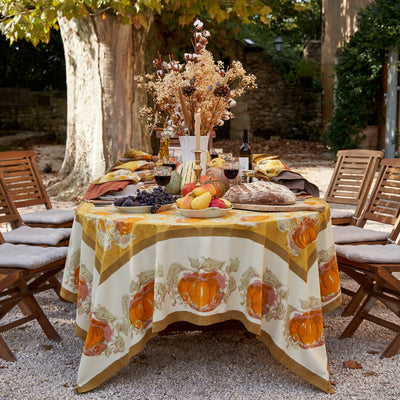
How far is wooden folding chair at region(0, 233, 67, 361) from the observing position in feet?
9.84

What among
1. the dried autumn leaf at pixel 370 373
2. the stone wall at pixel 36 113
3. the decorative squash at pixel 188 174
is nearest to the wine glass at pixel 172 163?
the decorative squash at pixel 188 174

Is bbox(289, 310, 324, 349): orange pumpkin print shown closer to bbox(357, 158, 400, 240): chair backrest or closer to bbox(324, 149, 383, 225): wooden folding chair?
bbox(357, 158, 400, 240): chair backrest

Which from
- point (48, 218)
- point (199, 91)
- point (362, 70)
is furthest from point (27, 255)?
point (362, 70)

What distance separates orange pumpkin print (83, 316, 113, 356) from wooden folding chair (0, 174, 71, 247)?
1.18 metres

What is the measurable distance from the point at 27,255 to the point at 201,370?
3.90 feet

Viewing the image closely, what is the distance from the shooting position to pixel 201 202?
8.29 feet

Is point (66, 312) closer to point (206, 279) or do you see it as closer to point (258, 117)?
point (206, 279)

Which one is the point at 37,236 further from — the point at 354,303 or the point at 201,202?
the point at 354,303

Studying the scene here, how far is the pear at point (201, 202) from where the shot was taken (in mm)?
2525

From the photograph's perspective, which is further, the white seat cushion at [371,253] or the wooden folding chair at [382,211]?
the wooden folding chair at [382,211]

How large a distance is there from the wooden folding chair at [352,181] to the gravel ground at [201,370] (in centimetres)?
100

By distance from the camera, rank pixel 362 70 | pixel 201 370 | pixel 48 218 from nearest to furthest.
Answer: pixel 201 370
pixel 48 218
pixel 362 70

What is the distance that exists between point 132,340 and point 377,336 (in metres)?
1.58

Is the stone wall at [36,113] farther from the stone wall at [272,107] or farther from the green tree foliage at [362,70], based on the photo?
the green tree foliage at [362,70]
